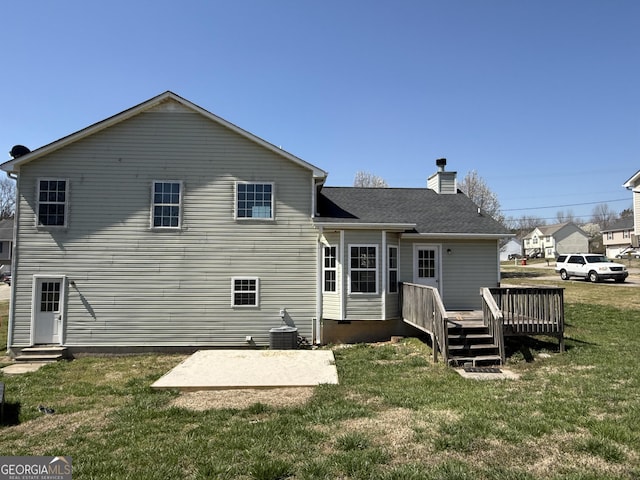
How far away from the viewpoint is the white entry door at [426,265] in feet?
42.8

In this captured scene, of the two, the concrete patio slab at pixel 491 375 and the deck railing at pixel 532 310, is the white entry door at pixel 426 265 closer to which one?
the deck railing at pixel 532 310

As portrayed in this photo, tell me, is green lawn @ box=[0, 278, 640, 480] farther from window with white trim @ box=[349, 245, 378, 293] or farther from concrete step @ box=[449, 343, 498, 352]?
window with white trim @ box=[349, 245, 378, 293]

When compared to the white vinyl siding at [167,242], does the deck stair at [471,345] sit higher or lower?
lower

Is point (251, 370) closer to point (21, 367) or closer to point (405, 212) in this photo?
point (21, 367)

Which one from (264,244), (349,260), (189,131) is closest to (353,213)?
(349,260)

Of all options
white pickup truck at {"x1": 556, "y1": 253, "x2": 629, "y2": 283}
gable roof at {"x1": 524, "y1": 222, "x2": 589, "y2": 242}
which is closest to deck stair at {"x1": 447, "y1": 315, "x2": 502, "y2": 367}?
white pickup truck at {"x1": 556, "y1": 253, "x2": 629, "y2": 283}

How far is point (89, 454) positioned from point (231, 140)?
9.45 metres

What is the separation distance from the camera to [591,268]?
1041 inches

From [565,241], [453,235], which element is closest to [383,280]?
[453,235]

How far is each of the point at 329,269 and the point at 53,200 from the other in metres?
8.54

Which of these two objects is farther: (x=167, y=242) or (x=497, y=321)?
(x=167, y=242)

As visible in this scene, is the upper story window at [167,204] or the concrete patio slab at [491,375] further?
the upper story window at [167,204]

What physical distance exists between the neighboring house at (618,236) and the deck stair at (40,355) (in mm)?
62430

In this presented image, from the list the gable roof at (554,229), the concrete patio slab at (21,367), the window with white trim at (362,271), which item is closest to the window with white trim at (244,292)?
the window with white trim at (362,271)
